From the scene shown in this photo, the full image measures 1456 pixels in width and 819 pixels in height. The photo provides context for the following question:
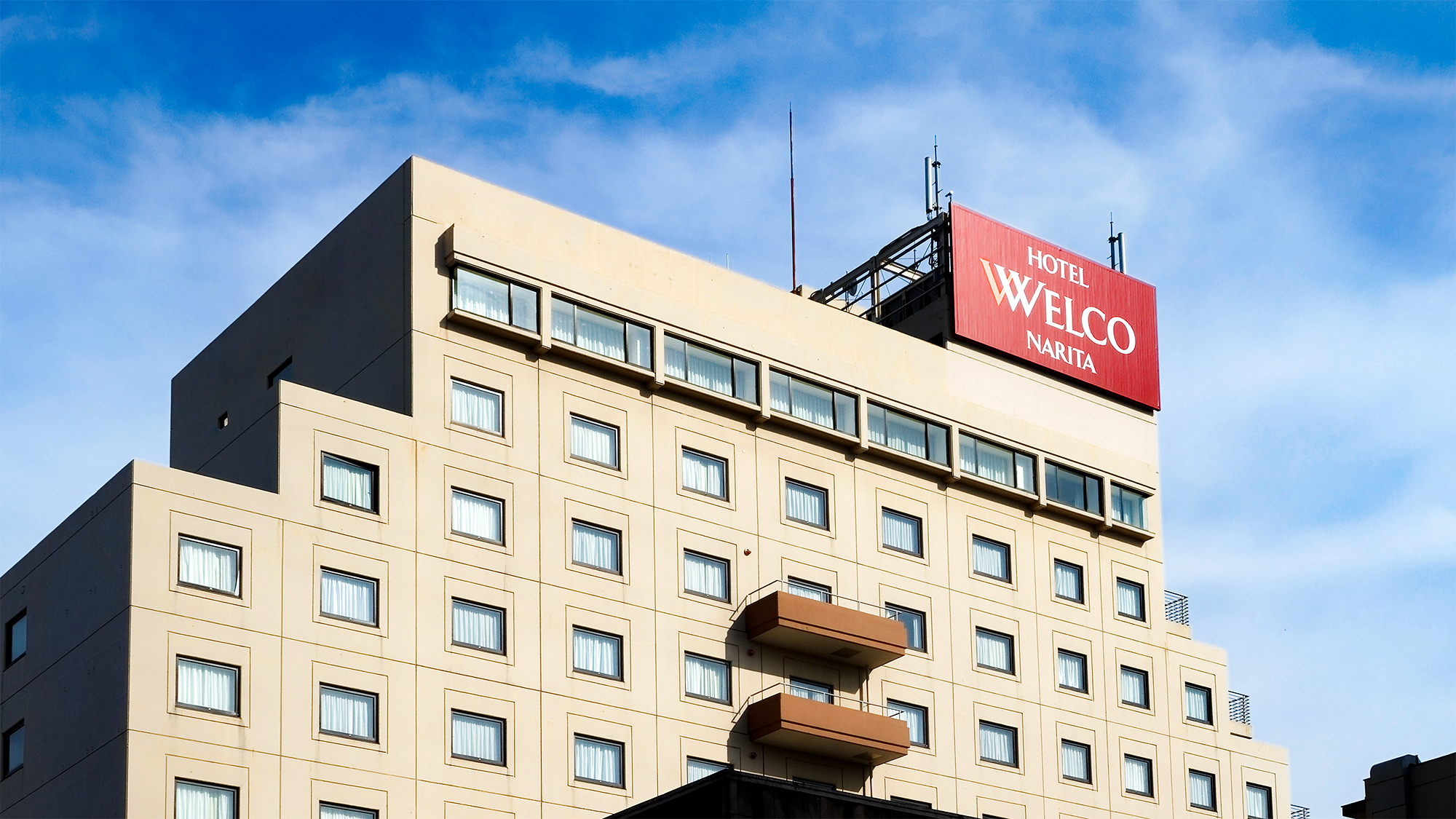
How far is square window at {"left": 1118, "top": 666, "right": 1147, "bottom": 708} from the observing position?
8675cm

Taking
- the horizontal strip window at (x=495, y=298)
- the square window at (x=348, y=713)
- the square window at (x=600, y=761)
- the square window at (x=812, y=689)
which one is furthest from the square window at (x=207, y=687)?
the square window at (x=812, y=689)

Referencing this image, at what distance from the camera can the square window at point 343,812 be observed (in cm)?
6350

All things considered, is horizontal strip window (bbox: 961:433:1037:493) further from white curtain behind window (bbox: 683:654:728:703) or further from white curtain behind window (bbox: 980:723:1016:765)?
white curtain behind window (bbox: 683:654:728:703)

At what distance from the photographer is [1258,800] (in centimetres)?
9012

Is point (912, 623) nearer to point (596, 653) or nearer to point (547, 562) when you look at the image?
point (596, 653)

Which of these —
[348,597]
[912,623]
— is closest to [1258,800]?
[912,623]

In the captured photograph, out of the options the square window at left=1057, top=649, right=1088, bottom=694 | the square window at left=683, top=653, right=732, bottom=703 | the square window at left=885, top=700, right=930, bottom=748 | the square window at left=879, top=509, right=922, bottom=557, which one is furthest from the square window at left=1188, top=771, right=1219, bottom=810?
the square window at left=683, top=653, right=732, bottom=703

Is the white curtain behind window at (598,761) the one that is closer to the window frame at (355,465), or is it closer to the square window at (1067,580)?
the window frame at (355,465)

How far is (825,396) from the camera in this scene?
80.8 m

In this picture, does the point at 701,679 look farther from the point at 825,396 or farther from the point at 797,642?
the point at 825,396

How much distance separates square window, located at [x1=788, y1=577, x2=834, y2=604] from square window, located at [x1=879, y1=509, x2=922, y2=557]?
405 cm

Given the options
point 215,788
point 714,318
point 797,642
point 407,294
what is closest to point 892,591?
point 797,642

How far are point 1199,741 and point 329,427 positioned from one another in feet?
135

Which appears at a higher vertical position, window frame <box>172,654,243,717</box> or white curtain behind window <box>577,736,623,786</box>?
window frame <box>172,654,243,717</box>
